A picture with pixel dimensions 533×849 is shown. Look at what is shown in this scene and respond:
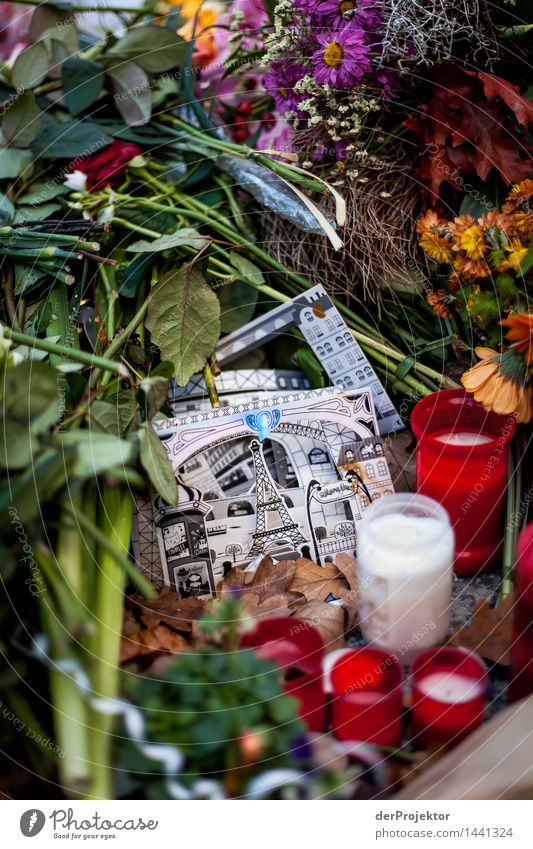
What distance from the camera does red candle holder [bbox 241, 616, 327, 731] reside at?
0.62 m

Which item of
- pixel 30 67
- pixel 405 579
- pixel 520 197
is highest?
pixel 30 67

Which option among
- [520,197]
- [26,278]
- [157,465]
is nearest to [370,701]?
[157,465]

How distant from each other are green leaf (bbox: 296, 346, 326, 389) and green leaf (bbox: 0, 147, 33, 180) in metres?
0.46

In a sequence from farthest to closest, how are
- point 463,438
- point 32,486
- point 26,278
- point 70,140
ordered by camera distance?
point 70,140, point 26,278, point 463,438, point 32,486

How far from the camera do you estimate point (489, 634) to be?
0.72 meters

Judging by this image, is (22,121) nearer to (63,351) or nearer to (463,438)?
(63,351)

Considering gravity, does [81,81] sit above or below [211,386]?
above

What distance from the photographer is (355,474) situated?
0.86 metres

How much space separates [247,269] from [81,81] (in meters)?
0.38

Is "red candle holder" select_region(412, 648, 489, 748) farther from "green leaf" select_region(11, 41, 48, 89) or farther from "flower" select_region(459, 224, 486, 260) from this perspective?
"green leaf" select_region(11, 41, 48, 89)

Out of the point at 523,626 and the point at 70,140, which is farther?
the point at 70,140

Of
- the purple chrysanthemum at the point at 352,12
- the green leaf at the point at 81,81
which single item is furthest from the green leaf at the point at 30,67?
the purple chrysanthemum at the point at 352,12

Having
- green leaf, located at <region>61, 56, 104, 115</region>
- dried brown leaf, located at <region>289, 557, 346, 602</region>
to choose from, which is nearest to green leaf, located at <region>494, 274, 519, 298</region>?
dried brown leaf, located at <region>289, 557, 346, 602</region>
